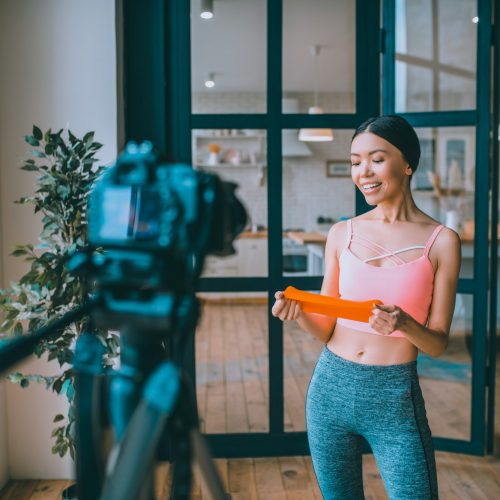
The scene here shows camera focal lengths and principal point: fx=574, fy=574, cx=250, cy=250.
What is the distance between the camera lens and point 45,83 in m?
2.24

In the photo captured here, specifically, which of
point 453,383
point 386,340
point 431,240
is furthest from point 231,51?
point 453,383

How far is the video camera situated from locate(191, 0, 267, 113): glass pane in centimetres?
190

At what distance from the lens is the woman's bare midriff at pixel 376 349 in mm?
1258

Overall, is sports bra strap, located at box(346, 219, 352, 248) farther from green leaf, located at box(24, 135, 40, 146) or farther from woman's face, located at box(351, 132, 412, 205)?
green leaf, located at box(24, 135, 40, 146)

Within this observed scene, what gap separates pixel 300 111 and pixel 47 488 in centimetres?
191

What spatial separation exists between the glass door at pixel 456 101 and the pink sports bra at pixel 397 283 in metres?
1.37

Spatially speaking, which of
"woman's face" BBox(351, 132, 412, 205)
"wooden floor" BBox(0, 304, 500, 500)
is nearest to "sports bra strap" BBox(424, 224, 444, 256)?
"woman's face" BBox(351, 132, 412, 205)

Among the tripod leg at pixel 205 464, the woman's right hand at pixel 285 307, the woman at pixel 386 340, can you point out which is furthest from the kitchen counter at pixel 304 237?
the tripod leg at pixel 205 464

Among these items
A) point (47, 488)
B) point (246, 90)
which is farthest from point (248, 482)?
point (246, 90)

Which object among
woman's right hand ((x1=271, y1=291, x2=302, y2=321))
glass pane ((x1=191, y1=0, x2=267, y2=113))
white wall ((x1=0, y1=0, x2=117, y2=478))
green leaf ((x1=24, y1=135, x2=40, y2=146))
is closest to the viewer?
woman's right hand ((x1=271, y1=291, x2=302, y2=321))

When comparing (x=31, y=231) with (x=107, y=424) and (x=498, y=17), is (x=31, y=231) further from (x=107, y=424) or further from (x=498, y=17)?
(x=498, y=17)

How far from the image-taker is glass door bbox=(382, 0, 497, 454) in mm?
2484

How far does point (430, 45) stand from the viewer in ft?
9.05

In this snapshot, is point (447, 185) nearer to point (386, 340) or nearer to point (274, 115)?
point (274, 115)
